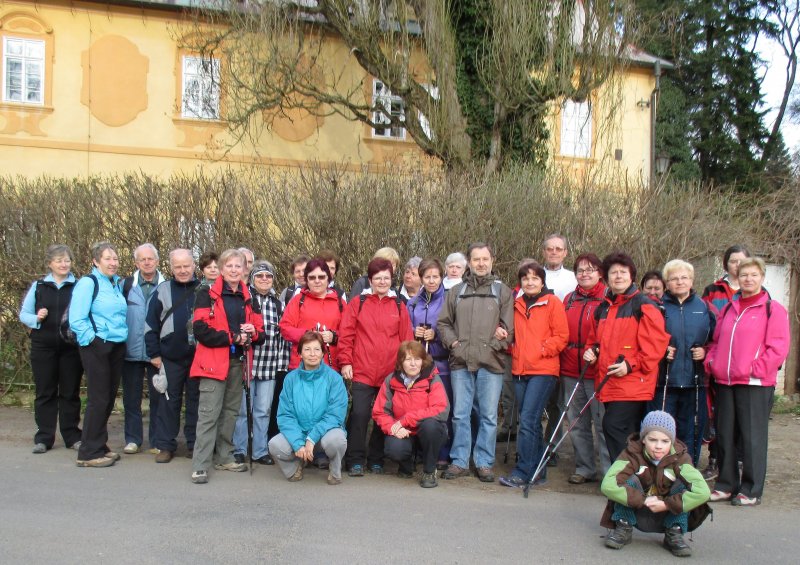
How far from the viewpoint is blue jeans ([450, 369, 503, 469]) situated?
706cm

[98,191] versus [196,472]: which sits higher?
[98,191]

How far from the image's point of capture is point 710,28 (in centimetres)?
3272

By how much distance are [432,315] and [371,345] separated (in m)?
0.70

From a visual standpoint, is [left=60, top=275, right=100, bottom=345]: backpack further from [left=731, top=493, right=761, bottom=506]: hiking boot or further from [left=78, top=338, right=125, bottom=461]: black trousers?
[left=731, top=493, right=761, bottom=506]: hiking boot

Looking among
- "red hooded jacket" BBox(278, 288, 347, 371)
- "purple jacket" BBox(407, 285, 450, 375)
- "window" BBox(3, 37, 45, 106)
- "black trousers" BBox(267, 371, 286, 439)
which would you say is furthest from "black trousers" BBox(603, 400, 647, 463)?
"window" BBox(3, 37, 45, 106)

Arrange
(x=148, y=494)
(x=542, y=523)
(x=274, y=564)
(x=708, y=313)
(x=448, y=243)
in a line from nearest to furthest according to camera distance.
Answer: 1. (x=274, y=564)
2. (x=542, y=523)
3. (x=148, y=494)
4. (x=708, y=313)
5. (x=448, y=243)

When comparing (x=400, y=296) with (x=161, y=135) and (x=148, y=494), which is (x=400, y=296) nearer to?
(x=148, y=494)

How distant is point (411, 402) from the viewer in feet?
22.5

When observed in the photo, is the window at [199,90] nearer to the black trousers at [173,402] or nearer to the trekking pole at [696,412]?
the black trousers at [173,402]

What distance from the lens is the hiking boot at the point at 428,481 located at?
22.0ft

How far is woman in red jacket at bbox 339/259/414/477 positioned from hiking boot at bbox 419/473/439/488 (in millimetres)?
603

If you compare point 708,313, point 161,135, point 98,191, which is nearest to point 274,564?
point 708,313

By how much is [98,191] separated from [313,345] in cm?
559

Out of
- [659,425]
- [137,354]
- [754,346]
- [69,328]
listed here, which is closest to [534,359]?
[659,425]
